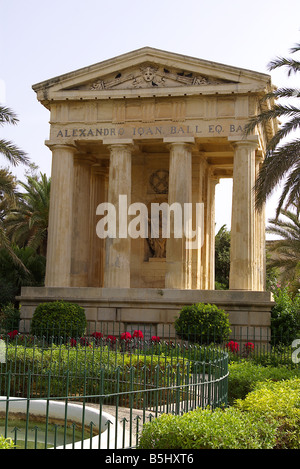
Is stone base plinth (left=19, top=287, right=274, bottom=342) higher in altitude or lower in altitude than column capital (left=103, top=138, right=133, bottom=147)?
lower

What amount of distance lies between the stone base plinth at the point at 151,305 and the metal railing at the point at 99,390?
8.20m

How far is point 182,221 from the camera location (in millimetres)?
25094

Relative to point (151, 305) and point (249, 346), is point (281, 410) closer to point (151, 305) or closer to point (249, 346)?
point (249, 346)

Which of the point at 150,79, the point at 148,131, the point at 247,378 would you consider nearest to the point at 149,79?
the point at 150,79

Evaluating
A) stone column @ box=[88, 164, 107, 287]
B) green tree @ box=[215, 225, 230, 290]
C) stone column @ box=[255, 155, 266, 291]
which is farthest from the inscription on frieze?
green tree @ box=[215, 225, 230, 290]

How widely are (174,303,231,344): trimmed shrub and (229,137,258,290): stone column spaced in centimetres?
355

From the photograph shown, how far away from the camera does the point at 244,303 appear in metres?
22.3

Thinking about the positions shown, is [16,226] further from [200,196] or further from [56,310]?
[56,310]

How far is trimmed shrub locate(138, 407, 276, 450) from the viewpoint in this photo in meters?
7.27

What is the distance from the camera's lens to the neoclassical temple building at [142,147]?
23.9 m

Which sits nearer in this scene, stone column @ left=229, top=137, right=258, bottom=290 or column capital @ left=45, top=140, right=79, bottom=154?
stone column @ left=229, top=137, right=258, bottom=290

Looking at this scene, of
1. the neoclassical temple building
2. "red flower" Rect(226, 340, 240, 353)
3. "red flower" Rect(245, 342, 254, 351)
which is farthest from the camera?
the neoclassical temple building

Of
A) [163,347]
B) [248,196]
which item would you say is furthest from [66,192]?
[163,347]

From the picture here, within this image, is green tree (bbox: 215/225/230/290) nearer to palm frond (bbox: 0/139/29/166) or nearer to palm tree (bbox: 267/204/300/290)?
palm tree (bbox: 267/204/300/290)
